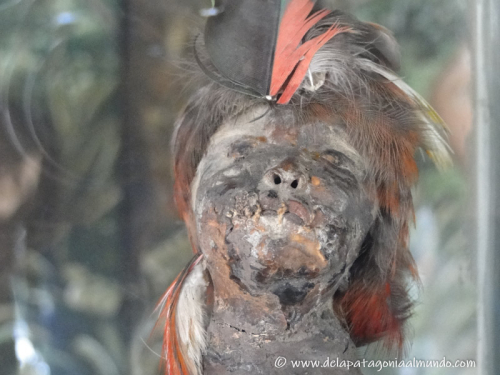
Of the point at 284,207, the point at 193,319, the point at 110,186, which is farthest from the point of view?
the point at 110,186

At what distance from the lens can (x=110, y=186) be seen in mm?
767

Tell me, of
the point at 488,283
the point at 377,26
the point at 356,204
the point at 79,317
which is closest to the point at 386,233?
the point at 356,204

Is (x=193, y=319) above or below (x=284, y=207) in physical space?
below

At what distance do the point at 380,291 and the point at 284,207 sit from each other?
29 centimetres

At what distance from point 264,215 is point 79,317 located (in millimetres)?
444

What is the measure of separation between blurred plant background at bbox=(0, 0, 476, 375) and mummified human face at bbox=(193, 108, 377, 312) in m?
0.18

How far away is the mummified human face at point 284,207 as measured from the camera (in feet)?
1.76

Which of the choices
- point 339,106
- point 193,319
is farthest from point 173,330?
point 339,106

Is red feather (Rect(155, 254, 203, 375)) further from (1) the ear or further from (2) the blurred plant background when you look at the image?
(1) the ear

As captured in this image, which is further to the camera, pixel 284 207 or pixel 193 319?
pixel 193 319

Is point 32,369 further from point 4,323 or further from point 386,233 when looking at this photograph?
point 386,233

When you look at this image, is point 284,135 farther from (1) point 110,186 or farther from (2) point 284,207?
(1) point 110,186

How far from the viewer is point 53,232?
0.77m

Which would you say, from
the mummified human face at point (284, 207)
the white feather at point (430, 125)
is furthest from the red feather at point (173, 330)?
the white feather at point (430, 125)
